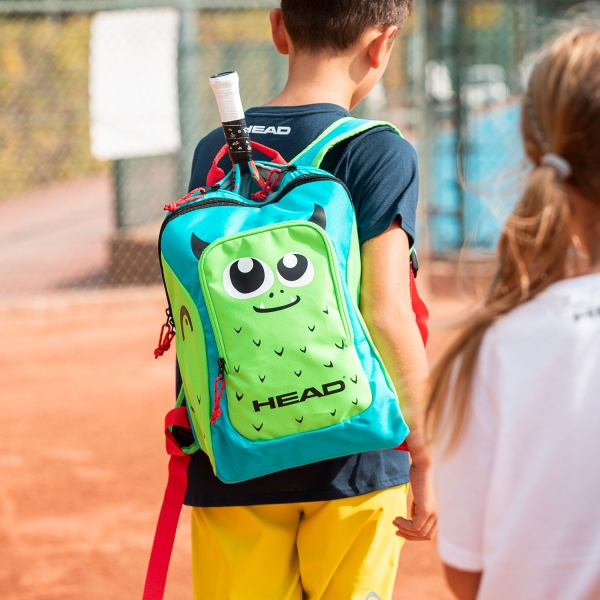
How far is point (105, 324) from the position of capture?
7883 mm

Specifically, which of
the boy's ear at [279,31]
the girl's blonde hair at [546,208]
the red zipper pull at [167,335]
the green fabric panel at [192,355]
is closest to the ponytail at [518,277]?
the girl's blonde hair at [546,208]

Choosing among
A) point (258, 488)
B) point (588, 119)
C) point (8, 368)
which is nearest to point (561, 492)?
point (588, 119)

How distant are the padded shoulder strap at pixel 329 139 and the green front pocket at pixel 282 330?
0.17 m

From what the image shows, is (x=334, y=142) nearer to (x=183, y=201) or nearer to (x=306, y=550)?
(x=183, y=201)

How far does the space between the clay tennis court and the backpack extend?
19 cm

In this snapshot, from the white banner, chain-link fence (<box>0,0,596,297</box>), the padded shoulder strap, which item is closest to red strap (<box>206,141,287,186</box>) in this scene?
the padded shoulder strap

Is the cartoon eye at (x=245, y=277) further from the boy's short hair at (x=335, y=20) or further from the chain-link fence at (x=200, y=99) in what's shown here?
the chain-link fence at (x=200, y=99)

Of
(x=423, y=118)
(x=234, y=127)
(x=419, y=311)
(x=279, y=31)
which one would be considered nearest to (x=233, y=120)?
(x=234, y=127)

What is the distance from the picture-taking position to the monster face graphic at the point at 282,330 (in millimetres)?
1587

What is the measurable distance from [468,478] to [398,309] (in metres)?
0.57

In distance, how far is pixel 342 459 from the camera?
69.8 inches

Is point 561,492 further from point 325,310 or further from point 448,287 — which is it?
point 448,287

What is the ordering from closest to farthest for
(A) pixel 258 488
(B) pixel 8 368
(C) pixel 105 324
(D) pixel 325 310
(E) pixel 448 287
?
(D) pixel 325 310, (A) pixel 258 488, (B) pixel 8 368, (C) pixel 105 324, (E) pixel 448 287

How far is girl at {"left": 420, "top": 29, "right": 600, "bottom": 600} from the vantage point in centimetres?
112
